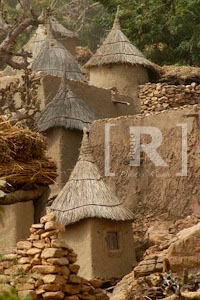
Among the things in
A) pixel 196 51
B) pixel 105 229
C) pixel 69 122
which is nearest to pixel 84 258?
pixel 105 229

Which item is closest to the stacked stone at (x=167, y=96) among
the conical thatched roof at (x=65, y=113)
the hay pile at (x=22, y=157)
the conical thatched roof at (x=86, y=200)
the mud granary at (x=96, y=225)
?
the conical thatched roof at (x=65, y=113)

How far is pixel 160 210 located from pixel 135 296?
375 cm

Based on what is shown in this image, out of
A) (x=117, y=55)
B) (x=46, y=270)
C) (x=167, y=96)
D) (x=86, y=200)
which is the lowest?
(x=46, y=270)

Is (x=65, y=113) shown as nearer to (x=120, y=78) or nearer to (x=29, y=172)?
(x=29, y=172)

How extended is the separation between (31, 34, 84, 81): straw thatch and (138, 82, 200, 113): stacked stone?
85.2 inches

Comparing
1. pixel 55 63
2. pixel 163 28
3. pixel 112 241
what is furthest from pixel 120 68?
pixel 112 241

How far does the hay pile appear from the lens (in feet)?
64.0

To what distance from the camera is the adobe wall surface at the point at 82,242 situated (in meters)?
19.9

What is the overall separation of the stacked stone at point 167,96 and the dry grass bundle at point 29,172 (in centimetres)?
736

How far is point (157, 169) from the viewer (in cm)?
2156

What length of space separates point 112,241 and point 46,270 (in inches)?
190

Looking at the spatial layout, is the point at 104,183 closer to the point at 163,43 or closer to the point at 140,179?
the point at 140,179

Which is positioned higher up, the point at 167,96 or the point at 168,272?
the point at 167,96

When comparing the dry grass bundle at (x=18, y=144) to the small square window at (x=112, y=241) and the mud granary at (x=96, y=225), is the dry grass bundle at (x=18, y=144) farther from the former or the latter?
the small square window at (x=112, y=241)
